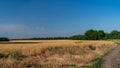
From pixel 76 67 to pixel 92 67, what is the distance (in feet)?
3.91

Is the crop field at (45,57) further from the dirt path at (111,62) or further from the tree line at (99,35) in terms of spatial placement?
the tree line at (99,35)

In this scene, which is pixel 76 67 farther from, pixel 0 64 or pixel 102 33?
pixel 102 33

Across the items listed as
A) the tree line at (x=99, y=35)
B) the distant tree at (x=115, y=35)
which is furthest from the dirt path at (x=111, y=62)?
the distant tree at (x=115, y=35)

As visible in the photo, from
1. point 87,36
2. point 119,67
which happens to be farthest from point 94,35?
point 119,67

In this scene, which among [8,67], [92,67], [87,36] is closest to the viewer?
[8,67]

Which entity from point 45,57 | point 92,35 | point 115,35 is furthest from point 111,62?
point 115,35

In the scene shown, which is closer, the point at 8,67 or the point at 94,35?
the point at 8,67

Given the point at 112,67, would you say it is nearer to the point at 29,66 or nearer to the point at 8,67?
the point at 29,66

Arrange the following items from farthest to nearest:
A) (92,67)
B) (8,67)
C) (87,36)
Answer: (87,36) < (92,67) < (8,67)

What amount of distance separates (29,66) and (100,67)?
499 cm

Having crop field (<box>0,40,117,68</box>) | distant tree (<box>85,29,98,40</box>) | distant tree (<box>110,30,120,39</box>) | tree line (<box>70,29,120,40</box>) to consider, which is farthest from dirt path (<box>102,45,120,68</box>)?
distant tree (<box>110,30,120,39</box>)

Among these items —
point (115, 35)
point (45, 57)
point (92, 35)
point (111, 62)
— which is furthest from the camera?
point (92, 35)

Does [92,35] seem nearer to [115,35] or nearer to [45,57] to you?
[115,35]

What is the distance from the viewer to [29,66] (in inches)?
776
